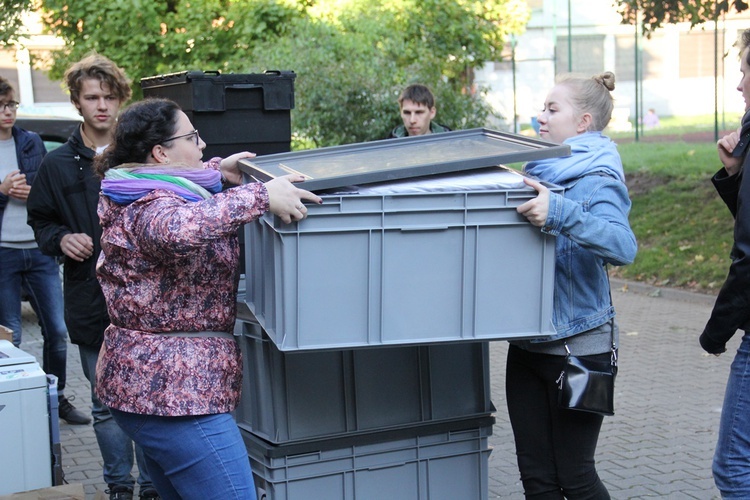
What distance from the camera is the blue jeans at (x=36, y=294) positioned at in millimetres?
5758

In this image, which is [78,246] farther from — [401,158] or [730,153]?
[730,153]

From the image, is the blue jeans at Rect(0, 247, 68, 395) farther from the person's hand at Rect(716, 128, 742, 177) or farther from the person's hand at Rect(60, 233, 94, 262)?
the person's hand at Rect(716, 128, 742, 177)

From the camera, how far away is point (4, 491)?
11.5 ft

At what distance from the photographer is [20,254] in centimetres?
575

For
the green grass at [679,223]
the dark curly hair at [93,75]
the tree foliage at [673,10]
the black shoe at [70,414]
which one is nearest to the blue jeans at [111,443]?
the dark curly hair at [93,75]

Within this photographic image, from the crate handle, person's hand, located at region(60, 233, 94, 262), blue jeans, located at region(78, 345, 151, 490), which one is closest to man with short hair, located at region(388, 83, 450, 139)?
person's hand, located at region(60, 233, 94, 262)

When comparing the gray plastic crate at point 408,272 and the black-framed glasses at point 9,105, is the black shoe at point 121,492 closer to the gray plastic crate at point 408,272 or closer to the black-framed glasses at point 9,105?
the gray plastic crate at point 408,272

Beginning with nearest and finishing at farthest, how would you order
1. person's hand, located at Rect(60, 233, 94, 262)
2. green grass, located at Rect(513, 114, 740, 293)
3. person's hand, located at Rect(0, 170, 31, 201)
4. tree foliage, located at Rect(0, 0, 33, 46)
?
person's hand, located at Rect(60, 233, 94, 262) → person's hand, located at Rect(0, 170, 31, 201) → tree foliage, located at Rect(0, 0, 33, 46) → green grass, located at Rect(513, 114, 740, 293)

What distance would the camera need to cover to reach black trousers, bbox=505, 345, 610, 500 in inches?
126

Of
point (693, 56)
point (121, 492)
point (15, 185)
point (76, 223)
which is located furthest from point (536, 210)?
point (693, 56)

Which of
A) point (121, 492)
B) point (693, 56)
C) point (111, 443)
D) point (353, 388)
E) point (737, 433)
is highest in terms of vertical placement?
point (693, 56)

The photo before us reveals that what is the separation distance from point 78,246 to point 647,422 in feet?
12.3

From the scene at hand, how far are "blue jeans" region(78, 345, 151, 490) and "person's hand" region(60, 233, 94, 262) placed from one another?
43cm

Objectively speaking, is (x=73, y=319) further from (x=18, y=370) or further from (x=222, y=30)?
(x=222, y=30)
